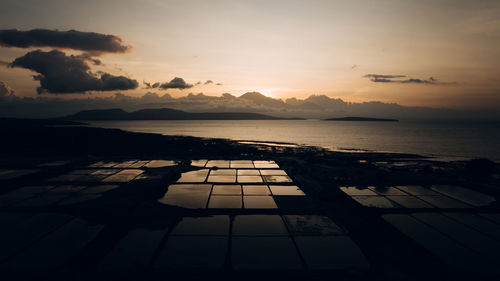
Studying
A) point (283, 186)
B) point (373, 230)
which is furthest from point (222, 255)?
point (283, 186)

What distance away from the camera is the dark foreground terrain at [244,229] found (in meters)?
6.36

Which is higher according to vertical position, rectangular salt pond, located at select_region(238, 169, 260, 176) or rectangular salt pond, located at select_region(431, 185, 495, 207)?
rectangular salt pond, located at select_region(431, 185, 495, 207)

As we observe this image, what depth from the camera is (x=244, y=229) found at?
8797 millimetres

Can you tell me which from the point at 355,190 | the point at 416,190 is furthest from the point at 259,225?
the point at 416,190

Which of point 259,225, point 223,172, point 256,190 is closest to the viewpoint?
point 259,225

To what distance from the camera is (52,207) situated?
34.4 ft

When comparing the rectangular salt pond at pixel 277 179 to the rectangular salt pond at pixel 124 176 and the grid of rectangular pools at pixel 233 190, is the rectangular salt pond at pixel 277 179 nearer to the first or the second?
the grid of rectangular pools at pixel 233 190

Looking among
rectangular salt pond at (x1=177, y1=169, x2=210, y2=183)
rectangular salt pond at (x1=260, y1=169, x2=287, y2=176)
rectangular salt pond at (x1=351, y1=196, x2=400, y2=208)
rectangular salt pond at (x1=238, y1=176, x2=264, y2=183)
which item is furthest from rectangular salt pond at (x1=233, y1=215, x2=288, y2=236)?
rectangular salt pond at (x1=260, y1=169, x2=287, y2=176)

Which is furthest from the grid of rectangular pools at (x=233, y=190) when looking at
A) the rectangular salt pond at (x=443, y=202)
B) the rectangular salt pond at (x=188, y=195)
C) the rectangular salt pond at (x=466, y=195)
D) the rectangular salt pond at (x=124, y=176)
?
the rectangular salt pond at (x=466, y=195)

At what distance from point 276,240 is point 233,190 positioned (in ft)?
19.6

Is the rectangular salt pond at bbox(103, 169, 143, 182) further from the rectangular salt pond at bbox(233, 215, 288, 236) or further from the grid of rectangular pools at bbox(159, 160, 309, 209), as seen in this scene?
the rectangular salt pond at bbox(233, 215, 288, 236)

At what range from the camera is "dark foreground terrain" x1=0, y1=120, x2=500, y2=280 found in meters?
6.36

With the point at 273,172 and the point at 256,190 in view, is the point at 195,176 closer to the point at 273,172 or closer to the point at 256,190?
the point at 256,190

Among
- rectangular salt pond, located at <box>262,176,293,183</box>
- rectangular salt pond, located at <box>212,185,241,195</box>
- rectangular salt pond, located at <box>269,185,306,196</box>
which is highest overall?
rectangular salt pond, located at <box>262,176,293,183</box>
